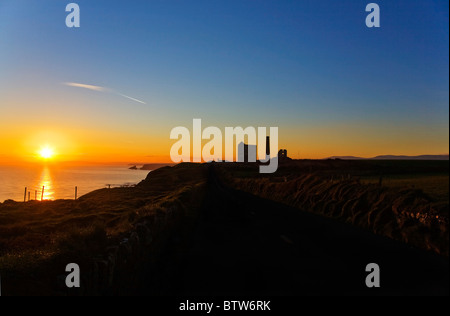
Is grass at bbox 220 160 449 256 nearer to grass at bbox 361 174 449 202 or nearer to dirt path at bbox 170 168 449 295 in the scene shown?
grass at bbox 361 174 449 202

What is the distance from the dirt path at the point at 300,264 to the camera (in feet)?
25.1

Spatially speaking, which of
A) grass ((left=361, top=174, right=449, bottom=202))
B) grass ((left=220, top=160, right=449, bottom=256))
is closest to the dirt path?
grass ((left=220, top=160, right=449, bottom=256))

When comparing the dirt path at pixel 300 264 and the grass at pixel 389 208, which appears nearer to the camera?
→ the dirt path at pixel 300 264

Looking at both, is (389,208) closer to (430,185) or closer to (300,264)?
(300,264)

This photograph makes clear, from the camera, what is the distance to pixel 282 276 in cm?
855

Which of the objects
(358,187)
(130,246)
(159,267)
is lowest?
(159,267)

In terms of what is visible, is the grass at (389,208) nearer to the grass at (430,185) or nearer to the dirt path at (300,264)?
the grass at (430,185)

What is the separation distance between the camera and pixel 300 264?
31.7 ft

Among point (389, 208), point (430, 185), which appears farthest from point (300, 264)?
point (430, 185)

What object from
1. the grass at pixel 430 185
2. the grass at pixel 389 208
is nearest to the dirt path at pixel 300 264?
the grass at pixel 389 208
